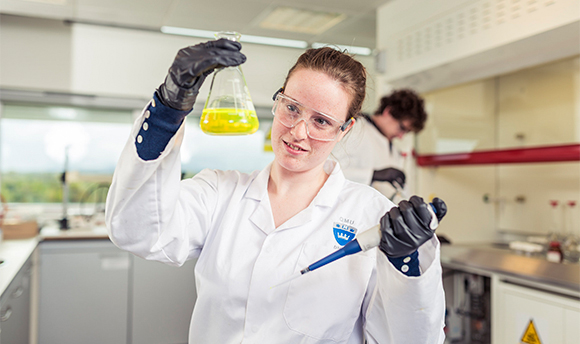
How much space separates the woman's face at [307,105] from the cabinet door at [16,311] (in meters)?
1.43

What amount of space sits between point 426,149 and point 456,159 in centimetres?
41

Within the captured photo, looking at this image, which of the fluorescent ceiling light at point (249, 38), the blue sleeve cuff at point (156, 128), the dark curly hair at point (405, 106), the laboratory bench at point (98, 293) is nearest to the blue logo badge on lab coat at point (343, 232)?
the blue sleeve cuff at point (156, 128)

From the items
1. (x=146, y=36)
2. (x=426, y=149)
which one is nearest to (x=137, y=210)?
(x=426, y=149)

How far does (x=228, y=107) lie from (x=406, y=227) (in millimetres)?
566

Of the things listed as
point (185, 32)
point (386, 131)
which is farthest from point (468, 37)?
point (185, 32)

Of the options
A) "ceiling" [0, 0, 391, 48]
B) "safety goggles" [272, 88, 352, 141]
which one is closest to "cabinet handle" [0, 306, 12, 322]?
"safety goggles" [272, 88, 352, 141]

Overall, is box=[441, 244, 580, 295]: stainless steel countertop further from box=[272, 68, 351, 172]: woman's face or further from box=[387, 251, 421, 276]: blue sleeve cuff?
box=[272, 68, 351, 172]: woman's face

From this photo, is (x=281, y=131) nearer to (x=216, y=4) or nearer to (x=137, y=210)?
(x=137, y=210)

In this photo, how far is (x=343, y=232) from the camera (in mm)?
1229

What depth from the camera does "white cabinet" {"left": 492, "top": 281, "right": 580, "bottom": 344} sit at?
215 centimetres

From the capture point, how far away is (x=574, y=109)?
294 cm

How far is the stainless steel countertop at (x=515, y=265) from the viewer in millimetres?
2217

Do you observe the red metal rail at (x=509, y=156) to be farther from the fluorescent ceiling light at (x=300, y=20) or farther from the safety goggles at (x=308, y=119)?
the safety goggles at (x=308, y=119)

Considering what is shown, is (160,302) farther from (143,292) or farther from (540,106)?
(540,106)
